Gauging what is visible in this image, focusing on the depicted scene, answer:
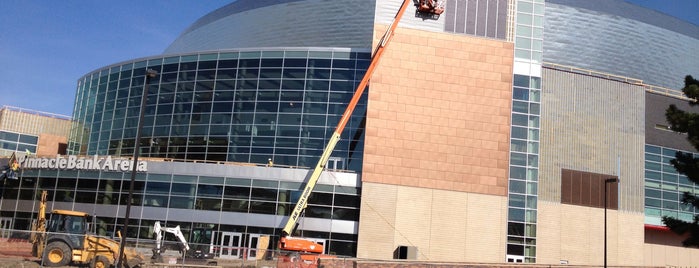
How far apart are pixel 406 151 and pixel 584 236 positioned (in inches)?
696

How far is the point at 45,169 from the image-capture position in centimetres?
5528

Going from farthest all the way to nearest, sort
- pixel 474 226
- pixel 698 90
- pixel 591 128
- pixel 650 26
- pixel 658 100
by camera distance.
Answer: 1. pixel 650 26
2. pixel 658 100
3. pixel 591 128
4. pixel 474 226
5. pixel 698 90

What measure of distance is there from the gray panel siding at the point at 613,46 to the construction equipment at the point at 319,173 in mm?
20147

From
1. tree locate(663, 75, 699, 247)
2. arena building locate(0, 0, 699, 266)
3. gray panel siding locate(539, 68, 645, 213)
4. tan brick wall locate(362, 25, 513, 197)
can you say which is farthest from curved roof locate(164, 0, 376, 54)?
tree locate(663, 75, 699, 247)

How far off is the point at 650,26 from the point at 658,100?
15.3 m

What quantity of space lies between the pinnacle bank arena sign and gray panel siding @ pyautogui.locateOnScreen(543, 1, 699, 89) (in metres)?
41.0

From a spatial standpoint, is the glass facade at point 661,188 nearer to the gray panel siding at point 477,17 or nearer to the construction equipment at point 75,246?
the gray panel siding at point 477,17

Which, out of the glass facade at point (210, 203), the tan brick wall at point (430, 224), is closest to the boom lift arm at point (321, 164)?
the glass facade at point (210, 203)

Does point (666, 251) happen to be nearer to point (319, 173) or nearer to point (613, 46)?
point (613, 46)

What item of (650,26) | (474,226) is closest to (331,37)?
(474,226)

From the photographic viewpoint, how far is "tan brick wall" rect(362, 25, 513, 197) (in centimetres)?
5050

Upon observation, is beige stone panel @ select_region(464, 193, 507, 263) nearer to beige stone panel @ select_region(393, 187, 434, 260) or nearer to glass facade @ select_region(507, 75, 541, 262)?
glass facade @ select_region(507, 75, 541, 262)

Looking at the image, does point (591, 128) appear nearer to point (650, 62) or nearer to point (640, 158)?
point (640, 158)

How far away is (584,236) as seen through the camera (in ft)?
182
